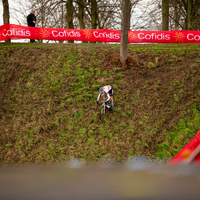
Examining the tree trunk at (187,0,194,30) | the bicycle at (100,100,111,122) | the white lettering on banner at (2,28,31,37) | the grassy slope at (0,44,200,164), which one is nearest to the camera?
the grassy slope at (0,44,200,164)

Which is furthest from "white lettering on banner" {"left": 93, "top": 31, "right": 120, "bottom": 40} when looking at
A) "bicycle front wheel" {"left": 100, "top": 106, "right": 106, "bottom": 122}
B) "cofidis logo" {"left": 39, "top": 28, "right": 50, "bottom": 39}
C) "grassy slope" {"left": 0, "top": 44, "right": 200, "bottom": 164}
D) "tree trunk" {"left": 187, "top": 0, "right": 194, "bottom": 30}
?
"bicycle front wheel" {"left": 100, "top": 106, "right": 106, "bottom": 122}

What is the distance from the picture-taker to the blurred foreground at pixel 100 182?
2.73ft

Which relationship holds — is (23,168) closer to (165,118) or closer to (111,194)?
(111,194)

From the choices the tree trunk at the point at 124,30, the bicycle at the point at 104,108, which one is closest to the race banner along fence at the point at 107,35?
the tree trunk at the point at 124,30

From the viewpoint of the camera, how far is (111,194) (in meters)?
0.84

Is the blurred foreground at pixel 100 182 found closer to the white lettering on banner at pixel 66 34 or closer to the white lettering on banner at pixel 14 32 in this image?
the white lettering on banner at pixel 14 32

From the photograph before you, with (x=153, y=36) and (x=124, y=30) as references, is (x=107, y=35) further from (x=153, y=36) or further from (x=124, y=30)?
(x=124, y=30)

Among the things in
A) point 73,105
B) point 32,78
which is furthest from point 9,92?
point 73,105

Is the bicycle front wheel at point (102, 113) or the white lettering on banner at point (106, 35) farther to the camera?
Result: the white lettering on banner at point (106, 35)

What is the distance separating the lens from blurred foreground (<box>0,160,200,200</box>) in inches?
32.8

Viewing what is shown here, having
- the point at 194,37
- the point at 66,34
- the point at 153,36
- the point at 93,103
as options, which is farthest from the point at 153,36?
the point at 93,103

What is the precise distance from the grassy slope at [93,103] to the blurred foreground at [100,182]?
732 cm

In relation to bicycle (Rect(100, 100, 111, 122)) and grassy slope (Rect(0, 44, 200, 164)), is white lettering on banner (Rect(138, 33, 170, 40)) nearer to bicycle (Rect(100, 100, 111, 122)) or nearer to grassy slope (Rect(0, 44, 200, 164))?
grassy slope (Rect(0, 44, 200, 164))

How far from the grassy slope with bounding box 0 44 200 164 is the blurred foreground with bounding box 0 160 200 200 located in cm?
732
